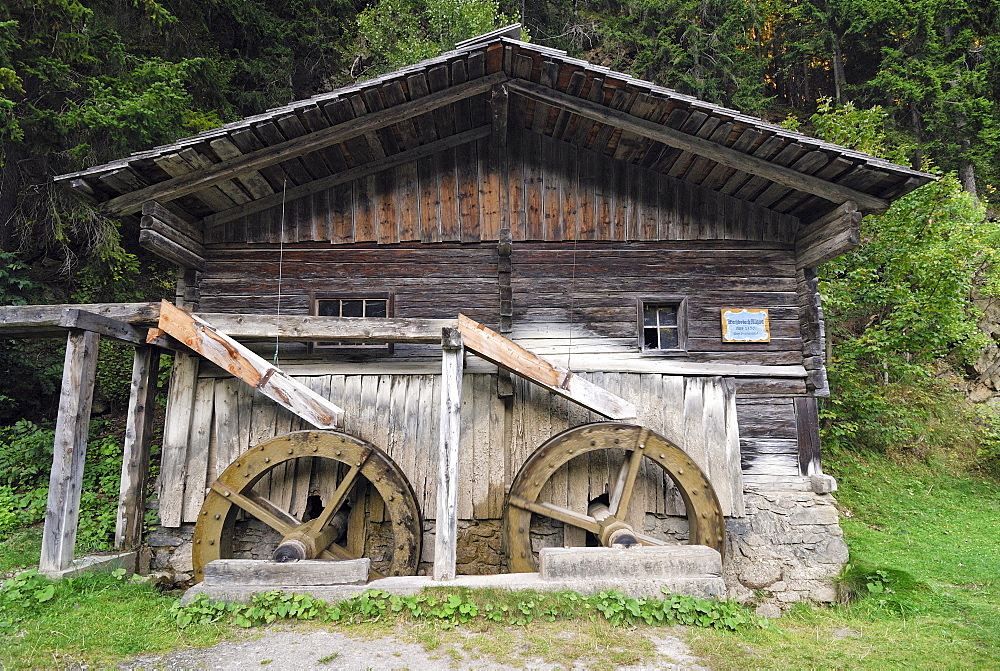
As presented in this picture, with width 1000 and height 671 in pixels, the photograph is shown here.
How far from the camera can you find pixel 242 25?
37.5ft

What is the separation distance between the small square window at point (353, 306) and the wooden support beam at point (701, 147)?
2817mm

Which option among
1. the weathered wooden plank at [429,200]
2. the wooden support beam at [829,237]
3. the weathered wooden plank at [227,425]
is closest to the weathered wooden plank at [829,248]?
the wooden support beam at [829,237]

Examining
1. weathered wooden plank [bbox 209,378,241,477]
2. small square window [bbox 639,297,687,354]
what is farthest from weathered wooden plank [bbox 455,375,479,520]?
weathered wooden plank [bbox 209,378,241,477]

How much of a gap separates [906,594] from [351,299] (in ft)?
22.4

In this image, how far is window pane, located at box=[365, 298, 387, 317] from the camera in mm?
6301

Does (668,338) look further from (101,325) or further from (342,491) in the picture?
(101,325)

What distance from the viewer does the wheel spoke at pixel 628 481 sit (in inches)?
221

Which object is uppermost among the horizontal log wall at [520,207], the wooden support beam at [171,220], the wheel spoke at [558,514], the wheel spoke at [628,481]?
the horizontal log wall at [520,207]

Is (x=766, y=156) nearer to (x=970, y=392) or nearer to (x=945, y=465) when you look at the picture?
(x=945, y=465)

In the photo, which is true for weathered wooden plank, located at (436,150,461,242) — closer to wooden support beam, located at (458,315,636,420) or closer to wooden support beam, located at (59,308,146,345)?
wooden support beam, located at (458,315,636,420)

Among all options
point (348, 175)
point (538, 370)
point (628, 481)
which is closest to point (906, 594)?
point (628, 481)

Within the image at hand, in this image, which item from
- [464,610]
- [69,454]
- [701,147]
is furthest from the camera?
[701,147]

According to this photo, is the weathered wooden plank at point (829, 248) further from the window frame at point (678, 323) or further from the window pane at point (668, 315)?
the window pane at point (668, 315)

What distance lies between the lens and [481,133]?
253 inches
